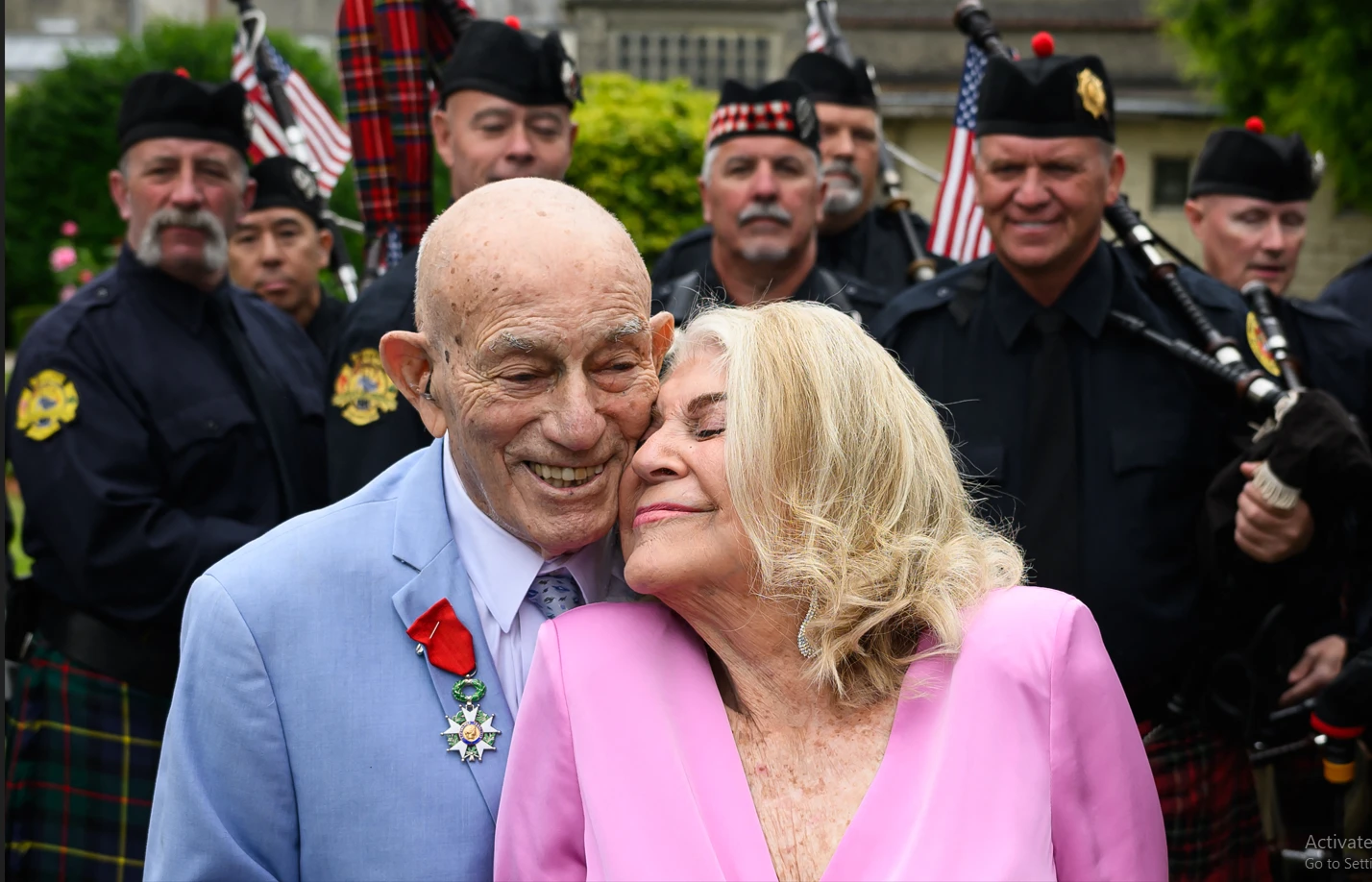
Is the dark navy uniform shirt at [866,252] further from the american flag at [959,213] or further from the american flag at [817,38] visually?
the american flag at [817,38]

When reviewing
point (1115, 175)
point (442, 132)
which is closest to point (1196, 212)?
point (1115, 175)

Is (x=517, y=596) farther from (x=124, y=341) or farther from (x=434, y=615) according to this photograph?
(x=124, y=341)

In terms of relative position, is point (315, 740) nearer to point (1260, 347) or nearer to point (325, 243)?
point (1260, 347)

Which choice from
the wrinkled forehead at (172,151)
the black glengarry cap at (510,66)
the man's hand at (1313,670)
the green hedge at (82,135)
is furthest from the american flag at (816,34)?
the green hedge at (82,135)

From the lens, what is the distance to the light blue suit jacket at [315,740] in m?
2.21

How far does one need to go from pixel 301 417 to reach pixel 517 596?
2.48m

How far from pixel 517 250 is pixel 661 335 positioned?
382mm

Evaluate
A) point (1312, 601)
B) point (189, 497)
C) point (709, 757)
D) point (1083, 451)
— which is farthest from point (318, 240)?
point (709, 757)

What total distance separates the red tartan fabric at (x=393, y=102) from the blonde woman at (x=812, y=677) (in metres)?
3.40

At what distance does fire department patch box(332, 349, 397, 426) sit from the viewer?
391 centimetres

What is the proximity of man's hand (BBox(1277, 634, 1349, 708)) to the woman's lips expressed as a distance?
2500 millimetres

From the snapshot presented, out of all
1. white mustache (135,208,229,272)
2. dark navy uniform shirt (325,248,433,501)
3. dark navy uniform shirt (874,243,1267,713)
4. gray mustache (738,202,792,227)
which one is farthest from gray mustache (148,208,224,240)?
dark navy uniform shirt (874,243,1267,713)

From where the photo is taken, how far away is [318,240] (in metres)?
6.67

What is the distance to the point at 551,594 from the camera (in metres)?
2.45
